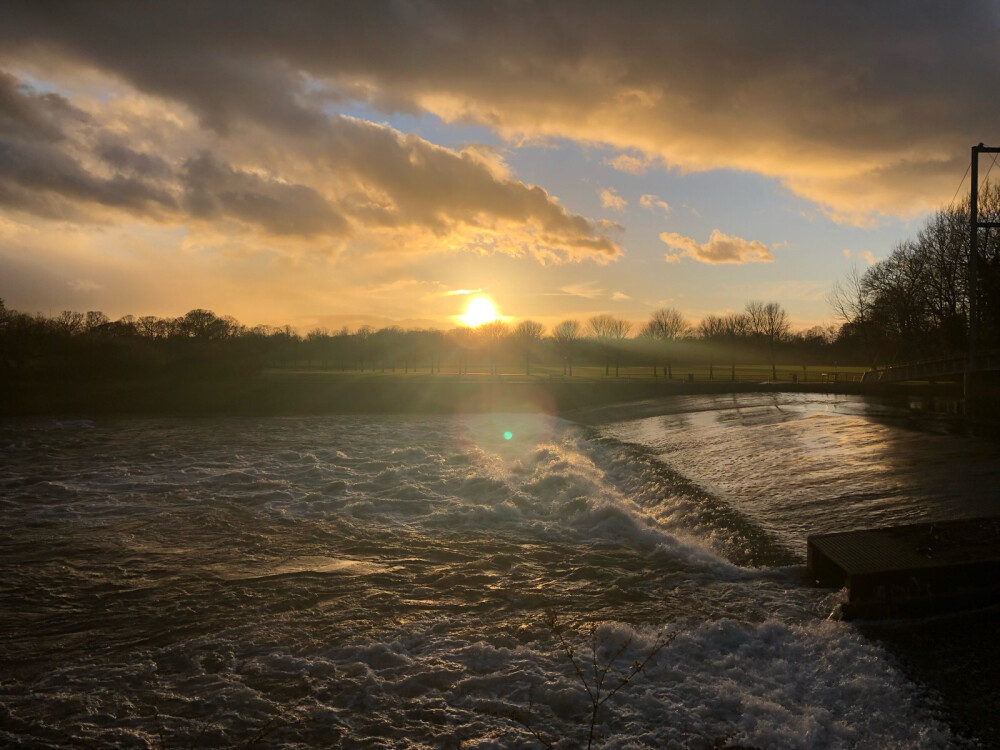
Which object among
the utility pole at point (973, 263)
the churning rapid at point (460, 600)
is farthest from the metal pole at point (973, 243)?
the churning rapid at point (460, 600)

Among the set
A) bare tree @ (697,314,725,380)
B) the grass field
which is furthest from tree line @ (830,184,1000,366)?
bare tree @ (697,314,725,380)

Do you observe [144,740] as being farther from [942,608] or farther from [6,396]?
[6,396]

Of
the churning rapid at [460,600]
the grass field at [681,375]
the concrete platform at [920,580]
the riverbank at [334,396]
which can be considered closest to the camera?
the churning rapid at [460,600]

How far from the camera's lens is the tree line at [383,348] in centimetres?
4591

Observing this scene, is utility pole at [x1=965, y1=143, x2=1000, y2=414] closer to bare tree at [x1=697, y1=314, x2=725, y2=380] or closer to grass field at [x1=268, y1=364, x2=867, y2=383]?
grass field at [x1=268, y1=364, x2=867, y2=383]

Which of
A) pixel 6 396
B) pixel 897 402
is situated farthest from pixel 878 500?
pixel 6 396

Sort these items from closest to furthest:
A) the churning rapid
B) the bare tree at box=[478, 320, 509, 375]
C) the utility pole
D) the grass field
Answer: the churning rapid → the utility pole → the grass field → the bare tree at box=[478, 320, 509, 375]

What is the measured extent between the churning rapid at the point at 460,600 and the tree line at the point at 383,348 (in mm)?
31427

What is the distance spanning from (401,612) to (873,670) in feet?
15.5

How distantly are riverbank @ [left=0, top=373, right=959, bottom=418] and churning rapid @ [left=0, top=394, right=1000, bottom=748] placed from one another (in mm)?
21074

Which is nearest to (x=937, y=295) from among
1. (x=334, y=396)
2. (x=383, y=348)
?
(x=334, y=396)

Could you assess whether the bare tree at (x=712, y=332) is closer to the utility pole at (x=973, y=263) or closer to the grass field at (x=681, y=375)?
the grass field at (x=681, y=375)

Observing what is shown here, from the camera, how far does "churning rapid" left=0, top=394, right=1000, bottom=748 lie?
16.7 feet

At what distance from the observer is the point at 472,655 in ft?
20.4
